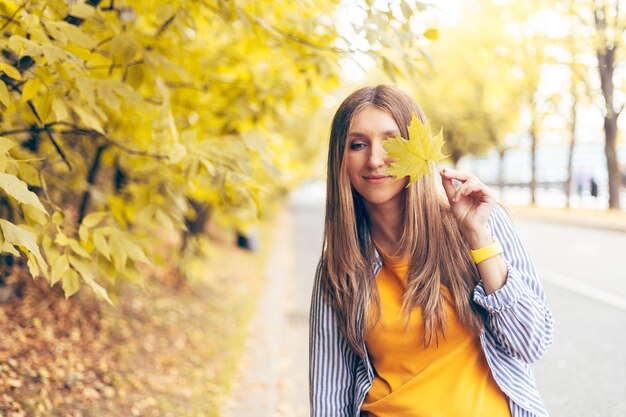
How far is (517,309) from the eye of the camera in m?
1.71

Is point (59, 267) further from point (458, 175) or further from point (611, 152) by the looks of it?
point (611, 152)

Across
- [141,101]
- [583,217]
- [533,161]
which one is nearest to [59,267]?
[141,101]

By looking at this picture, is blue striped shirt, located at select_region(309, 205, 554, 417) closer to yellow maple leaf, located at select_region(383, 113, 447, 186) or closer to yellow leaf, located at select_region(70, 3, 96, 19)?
yellow maple leaf, located at select_region(383, 113, 447, 186)

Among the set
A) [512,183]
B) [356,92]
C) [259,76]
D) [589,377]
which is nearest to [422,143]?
[356,92]

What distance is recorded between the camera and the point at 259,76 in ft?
14.5

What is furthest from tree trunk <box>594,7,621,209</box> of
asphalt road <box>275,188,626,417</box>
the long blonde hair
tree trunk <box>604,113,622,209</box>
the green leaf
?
the green leaf

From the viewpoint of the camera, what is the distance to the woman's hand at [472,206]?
173cm

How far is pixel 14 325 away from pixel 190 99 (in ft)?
6.38

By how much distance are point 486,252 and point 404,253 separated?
0.32m

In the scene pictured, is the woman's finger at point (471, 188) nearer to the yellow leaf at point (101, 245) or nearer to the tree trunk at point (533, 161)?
the yellow leaf at point (101, 245)

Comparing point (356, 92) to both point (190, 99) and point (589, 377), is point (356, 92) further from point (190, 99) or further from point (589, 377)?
point (589, 377)

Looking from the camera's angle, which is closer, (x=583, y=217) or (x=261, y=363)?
(x=261, y=363)

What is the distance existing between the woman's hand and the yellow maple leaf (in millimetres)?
113

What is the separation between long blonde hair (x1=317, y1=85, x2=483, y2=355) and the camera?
185cm
